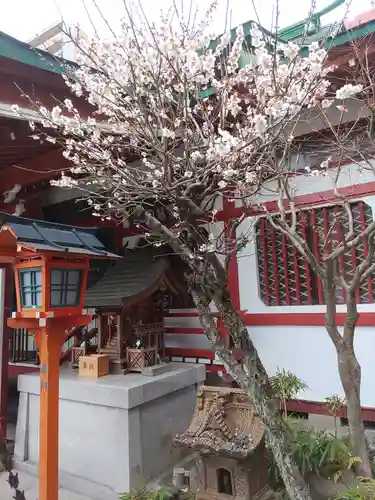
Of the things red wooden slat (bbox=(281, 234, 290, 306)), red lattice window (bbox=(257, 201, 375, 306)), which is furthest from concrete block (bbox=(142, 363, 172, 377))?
red wooden slat (bbox=(281, 234, 290, 306))

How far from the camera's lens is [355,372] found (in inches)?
117

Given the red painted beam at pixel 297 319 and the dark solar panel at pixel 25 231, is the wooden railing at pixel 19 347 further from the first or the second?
the dark solar panel at pixel 25 231

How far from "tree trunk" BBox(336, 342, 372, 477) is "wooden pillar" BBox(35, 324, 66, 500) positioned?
234 cm

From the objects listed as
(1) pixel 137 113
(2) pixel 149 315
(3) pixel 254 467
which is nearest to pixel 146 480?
(3) pixel 254 467

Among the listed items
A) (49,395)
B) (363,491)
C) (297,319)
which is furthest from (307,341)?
(49,395)

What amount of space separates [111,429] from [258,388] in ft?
6.63

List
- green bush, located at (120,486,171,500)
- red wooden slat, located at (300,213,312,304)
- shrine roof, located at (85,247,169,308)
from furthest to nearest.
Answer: red wooden slat, located at (300,213,312,304), shrine roof, located at (85,247,169,308), green bush, located at (120,486,171,500)

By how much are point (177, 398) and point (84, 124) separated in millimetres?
3332

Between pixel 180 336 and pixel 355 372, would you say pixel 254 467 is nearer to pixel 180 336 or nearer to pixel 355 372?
pixel 355 372

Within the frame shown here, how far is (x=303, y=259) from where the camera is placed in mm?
5117

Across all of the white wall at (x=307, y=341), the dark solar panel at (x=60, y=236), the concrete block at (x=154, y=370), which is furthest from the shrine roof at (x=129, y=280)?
the white wall at (x=307, y=341)

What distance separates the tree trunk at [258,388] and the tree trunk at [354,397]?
565 mm

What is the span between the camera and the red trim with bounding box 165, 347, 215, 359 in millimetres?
5837

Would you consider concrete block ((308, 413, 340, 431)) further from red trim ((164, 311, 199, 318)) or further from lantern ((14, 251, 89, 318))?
lantern ((14, 251, 89, 318))
